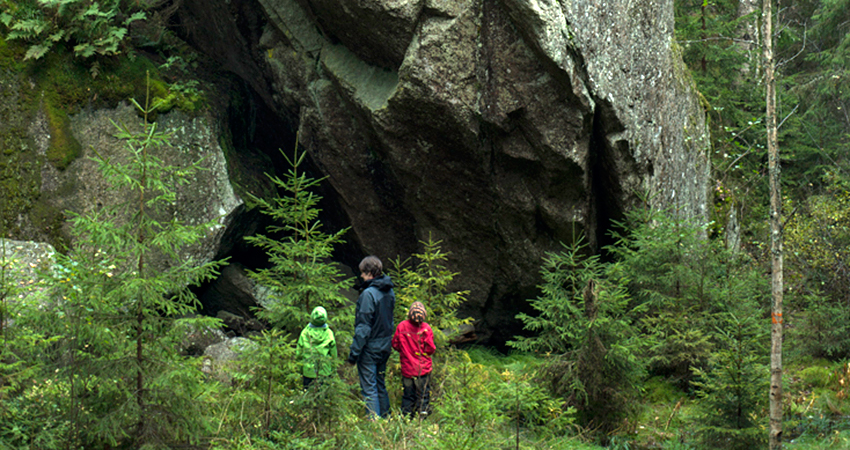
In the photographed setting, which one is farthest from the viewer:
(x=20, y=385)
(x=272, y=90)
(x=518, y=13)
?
(x=272, y=90)

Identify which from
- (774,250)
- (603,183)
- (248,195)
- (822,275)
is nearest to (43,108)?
(248,195)

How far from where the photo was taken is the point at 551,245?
10094 mm

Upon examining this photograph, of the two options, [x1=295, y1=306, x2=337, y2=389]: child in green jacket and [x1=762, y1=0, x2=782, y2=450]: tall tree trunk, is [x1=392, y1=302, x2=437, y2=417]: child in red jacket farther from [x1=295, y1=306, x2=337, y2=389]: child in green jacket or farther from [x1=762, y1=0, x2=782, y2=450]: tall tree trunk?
[x1=762, y1=0, x2=782, y2=450]: tall tree trunk

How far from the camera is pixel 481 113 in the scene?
8898 millimetres

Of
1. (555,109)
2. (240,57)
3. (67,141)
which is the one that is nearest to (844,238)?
(555,109)

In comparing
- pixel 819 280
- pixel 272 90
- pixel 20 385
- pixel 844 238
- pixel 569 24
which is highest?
pixel 569 24

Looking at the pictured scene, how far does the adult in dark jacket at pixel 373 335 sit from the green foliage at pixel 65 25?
6819mm

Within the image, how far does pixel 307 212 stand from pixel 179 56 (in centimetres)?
618

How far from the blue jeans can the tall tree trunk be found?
12.4 feet

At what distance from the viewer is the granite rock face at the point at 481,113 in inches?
342

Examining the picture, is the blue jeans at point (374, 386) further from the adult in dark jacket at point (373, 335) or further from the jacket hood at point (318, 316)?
the jacket hood at point (318, 316)

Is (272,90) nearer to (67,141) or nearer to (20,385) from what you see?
(67,141)

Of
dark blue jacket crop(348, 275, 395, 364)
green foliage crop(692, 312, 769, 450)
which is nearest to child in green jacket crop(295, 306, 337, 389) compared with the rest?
dark blue jacket crop(348, 275, 395, 364)

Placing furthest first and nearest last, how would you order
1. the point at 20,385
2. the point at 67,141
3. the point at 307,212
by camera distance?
the point at 67,141 → the point at 307,212 → the point at 20,385
